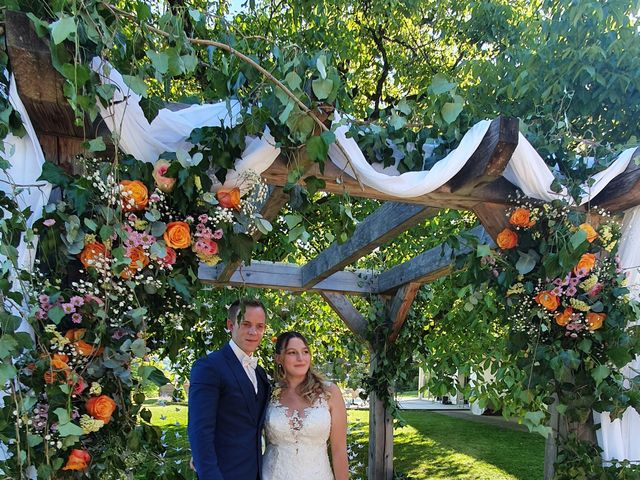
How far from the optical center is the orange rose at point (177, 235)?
1423 mm

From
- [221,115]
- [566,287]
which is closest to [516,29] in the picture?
[566,287]

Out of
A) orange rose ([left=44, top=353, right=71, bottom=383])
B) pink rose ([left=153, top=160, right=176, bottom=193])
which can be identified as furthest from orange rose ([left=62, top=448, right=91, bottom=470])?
pink rose ([left=153, top=160, right=176, bottom=193])

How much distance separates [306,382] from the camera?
88.7 inches

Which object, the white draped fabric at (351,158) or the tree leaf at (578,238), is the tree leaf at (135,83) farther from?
the tree leaf at (578,238)

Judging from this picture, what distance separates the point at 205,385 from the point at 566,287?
4.72ft

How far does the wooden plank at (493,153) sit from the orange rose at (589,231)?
418 mm

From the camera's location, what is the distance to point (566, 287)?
2045 millimetres

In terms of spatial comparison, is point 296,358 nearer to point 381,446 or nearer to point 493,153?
point 493,153

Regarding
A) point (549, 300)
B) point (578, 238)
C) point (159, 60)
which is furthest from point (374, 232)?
point (159, 60)

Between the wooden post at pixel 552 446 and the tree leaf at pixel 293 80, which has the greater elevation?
the tree leaf at pixel 293 80

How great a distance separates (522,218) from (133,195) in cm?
146

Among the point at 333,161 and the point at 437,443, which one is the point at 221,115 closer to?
the point at 333,161

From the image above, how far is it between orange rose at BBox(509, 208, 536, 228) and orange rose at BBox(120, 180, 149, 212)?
1.41m

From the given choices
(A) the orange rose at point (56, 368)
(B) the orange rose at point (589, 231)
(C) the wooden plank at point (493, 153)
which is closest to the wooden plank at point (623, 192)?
(B) the orange rose at point (589, 231)
